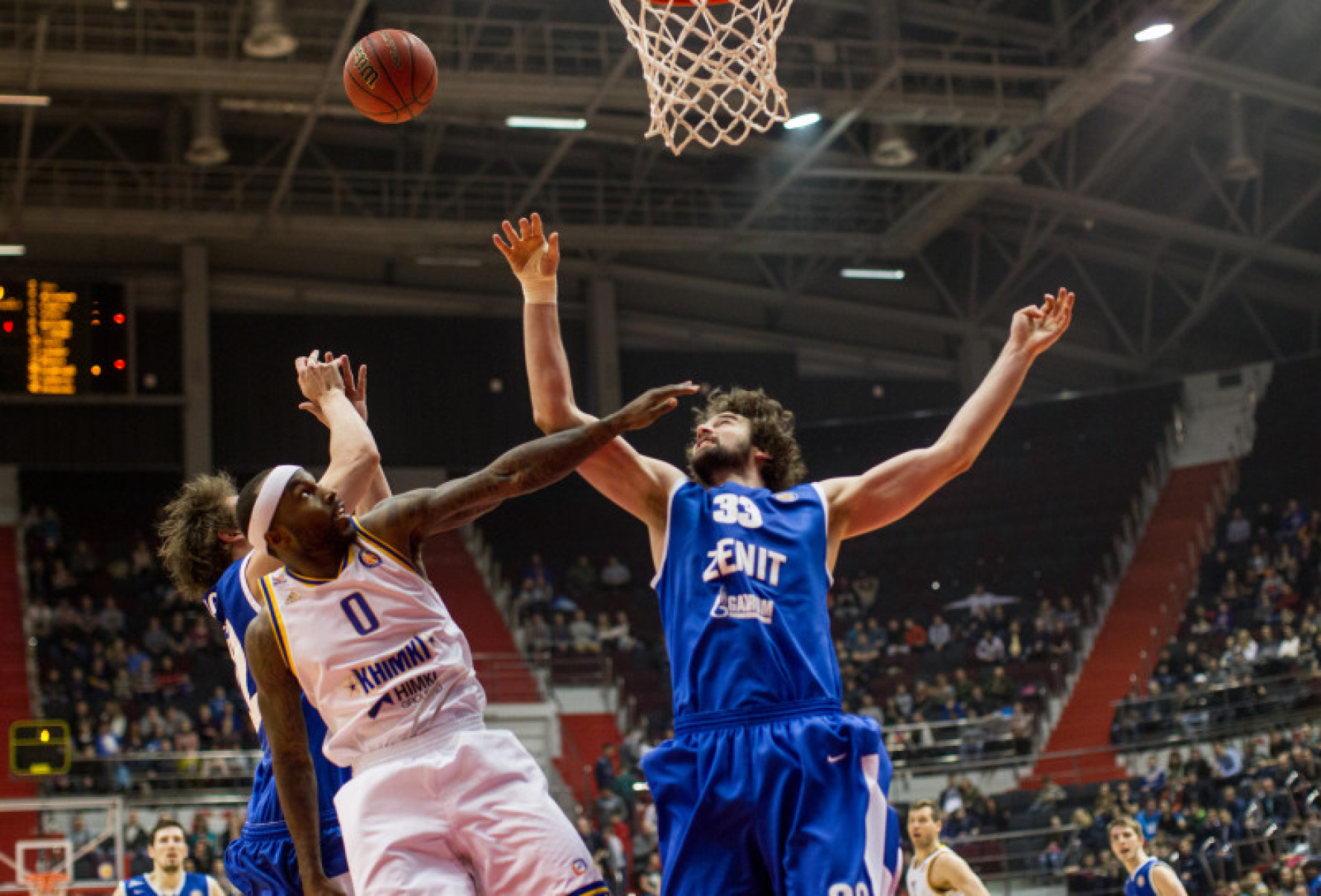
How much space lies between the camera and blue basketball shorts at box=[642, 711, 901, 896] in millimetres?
3930

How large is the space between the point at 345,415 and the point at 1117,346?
83.3ft

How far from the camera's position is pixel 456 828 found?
13.1 feet

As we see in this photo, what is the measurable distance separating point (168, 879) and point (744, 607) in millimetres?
5037

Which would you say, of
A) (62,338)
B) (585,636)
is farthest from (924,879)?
(585,636)

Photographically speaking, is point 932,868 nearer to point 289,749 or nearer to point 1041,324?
point 1041,324

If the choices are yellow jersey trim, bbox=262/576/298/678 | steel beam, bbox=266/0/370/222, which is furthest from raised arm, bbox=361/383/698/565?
steel beam, bbox=266/0/370/222

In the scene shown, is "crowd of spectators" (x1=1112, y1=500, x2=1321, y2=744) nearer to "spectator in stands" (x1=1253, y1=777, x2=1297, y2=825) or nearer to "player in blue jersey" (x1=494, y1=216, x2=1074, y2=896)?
"spectator in stands" (x1=1253, y1=777, x2=1297, y2=825)

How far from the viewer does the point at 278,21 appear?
1784 cm

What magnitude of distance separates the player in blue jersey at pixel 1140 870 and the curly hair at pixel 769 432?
5207 mm

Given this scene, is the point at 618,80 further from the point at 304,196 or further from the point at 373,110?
the point at 373,110

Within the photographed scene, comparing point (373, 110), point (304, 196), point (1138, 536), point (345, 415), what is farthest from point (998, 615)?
point (345, 415)

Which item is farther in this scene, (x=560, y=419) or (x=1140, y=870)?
(x=1140, y=870)

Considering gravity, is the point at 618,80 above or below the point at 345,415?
above

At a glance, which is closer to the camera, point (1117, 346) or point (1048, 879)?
point (1048, 879)
